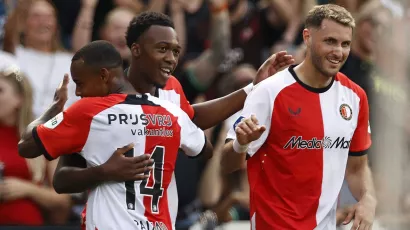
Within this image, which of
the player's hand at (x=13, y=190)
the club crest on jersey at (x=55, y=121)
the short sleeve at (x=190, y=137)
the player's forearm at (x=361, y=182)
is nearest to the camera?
the club crest on jersey at (x=55, y=121)

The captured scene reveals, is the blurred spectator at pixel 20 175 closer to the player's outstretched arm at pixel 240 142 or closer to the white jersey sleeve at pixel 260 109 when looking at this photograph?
the player's outstretched arm at pixel 240 142

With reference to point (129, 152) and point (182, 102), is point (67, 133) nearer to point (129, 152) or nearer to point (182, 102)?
point (129, 152)

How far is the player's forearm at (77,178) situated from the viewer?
5844 millimetres

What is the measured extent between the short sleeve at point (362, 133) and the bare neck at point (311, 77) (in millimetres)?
299

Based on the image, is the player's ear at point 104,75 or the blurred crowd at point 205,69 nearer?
the player's ear at point 104,75

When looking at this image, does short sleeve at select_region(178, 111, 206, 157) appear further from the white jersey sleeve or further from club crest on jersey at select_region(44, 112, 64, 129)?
club crest on jersey at select_region(44, 112, 64, 129)

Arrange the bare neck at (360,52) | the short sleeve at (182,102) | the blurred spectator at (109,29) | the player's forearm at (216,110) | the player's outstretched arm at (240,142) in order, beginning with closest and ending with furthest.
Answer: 1. the player's outstretched arm at (240,142)
2. the short sleeve at (182,102)
3. the player's forearm at (216,110)
4. the blurred spectator at (109,29)
5. the bare neck at (360,52)

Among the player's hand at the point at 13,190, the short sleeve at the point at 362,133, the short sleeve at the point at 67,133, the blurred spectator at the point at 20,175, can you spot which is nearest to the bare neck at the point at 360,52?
the blurred spectator at the point at 20,175

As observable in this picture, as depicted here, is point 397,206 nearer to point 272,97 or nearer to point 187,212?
point 272,97

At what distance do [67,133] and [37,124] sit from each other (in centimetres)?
35

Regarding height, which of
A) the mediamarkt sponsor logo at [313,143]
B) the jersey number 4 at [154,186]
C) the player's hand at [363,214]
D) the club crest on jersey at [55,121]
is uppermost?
the club crest on jersey at [55,121]

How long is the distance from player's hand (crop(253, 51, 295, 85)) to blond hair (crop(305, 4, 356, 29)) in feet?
1.09

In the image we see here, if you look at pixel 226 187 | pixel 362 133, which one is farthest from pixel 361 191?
pixel 226 187

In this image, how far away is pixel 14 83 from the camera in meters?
8.87
